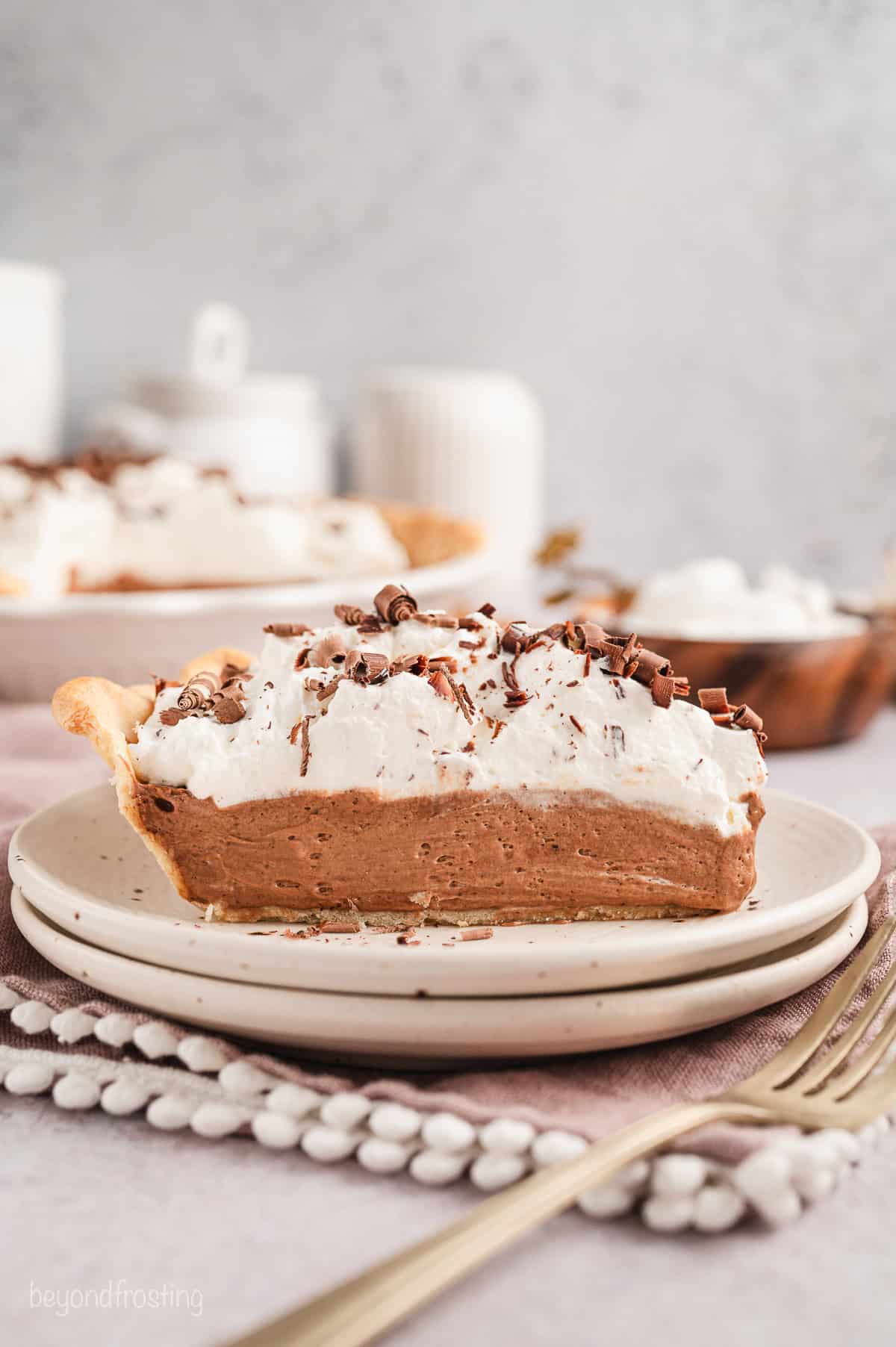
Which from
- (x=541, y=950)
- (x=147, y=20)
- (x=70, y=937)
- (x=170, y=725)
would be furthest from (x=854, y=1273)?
(x=147, y=20)

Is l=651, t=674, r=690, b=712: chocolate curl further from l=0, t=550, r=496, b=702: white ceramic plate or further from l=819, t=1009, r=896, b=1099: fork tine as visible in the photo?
l=0, t=550, r=496, b=702: white ceramic plate

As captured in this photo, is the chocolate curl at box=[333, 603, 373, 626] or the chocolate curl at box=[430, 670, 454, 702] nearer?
the chocolate curl at box=[430, 670, 454, 702]

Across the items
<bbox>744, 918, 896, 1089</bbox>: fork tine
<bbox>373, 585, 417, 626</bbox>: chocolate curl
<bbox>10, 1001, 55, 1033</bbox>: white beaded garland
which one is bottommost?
<bbox>10, 1001, 55, 1033</bbox>: white beaded garland

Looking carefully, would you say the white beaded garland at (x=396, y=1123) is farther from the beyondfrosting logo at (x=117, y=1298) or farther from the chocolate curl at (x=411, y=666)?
the chocolate curl at (x=411, y=666)

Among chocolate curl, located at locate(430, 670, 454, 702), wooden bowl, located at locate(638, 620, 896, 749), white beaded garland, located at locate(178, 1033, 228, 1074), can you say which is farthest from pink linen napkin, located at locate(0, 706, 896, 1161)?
wooden bowl, located at locate(638, 620, 896, 749)

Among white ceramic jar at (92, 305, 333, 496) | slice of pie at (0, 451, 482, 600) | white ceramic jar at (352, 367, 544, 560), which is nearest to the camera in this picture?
slice of pie at (0, 451, 482, 600)

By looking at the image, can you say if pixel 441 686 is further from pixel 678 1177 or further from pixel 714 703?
pixel 678 1177

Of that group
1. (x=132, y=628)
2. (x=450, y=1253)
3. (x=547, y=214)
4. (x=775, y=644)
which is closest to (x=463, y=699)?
(x=450, y=1253)
